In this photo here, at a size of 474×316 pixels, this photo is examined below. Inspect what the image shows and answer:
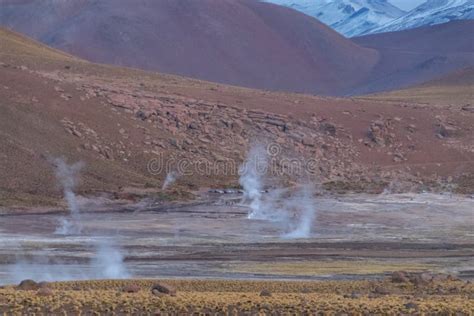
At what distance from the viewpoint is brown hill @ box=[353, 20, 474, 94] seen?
143750 mm

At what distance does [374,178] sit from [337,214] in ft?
45.1

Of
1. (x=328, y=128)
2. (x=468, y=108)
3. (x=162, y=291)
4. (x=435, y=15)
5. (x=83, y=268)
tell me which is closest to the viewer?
(x=162, y=291)

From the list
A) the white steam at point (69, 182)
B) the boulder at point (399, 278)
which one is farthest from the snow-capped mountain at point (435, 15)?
the boulder at point (399, 278)

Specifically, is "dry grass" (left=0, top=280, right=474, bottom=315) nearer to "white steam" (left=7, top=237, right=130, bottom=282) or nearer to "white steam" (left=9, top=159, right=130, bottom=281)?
"white steam" (left=7, top=237, right=130, bottom=282)

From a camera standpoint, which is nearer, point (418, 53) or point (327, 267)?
point (327, 267)

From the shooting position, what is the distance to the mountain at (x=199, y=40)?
441 feet

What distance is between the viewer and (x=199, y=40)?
141000 mm

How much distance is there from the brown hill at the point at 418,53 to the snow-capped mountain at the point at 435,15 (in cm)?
1023

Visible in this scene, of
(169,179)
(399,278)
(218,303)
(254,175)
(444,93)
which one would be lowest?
(218,303)

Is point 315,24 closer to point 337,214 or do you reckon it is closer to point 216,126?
point 216,126

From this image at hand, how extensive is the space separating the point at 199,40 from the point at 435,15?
6284 centimetres

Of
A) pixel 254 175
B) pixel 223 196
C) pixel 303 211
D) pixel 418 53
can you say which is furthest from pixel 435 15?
pixel 303 211

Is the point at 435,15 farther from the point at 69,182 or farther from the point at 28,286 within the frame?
the point at 28,286

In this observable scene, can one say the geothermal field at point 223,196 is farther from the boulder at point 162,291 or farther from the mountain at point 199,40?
the mountain at point 199,40
